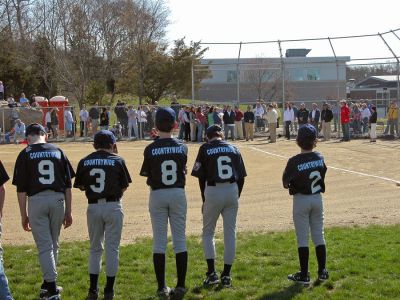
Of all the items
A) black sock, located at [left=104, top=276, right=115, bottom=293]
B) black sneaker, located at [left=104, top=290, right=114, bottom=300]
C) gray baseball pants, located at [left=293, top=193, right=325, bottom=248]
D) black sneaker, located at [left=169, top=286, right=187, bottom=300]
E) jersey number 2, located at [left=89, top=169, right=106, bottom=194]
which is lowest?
black sneaker, located at [left=169, top=286, right=187, bottom=300]

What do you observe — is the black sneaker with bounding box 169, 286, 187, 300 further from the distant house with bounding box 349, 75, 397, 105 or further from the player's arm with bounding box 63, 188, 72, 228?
the distant house with bounding box 349, 75, 397, 105

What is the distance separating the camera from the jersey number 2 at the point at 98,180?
676 centimetres

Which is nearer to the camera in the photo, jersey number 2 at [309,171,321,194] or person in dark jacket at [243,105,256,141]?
jersey number 2 at [309,171,321,194]

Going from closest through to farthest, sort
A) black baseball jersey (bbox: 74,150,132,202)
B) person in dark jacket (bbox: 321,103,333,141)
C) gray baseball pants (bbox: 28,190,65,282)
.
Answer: gray baseball pants (bbox: 28,190,65,282) → black baseball jersey (bbox: 74,150,132,202) → person in dark jacket (bbox: 321,103,333,141)

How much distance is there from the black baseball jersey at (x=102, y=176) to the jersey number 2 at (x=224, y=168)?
1.03 metres

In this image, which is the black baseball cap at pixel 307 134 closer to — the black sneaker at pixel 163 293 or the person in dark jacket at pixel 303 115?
the black sneaker at pixel 163 293

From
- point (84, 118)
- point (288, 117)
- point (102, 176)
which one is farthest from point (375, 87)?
point (102, 176)

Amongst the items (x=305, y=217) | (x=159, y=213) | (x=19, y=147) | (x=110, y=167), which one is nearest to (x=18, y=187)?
(x=110, y=167)

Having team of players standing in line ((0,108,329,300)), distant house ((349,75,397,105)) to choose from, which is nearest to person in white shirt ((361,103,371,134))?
distant house ((349,75,397,105))

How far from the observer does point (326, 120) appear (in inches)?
1157

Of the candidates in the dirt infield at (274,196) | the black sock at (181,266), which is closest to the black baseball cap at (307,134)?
the black sock at (181,266)

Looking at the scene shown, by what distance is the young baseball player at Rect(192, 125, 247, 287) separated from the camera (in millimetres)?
7250

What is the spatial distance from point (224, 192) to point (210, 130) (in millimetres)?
783

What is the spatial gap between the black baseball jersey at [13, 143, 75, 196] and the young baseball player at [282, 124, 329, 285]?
2.54 m
